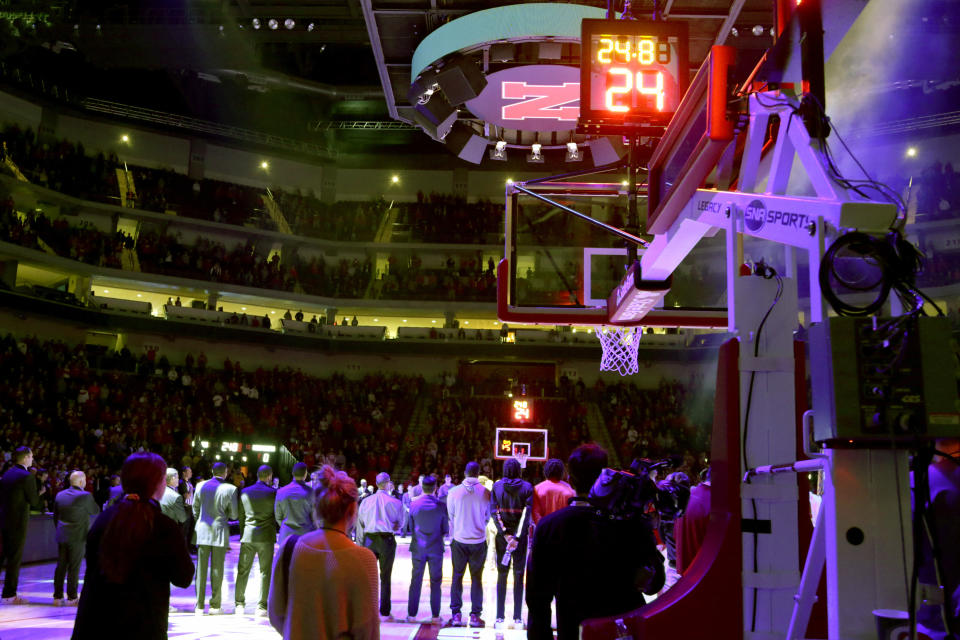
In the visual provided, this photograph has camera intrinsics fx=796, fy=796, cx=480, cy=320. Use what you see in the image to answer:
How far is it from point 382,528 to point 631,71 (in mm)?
6098

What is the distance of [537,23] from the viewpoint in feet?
25.4

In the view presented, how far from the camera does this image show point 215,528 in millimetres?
9766

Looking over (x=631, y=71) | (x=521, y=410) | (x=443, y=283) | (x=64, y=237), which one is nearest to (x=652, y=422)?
(x=521, y=410)

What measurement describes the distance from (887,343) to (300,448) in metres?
23.4

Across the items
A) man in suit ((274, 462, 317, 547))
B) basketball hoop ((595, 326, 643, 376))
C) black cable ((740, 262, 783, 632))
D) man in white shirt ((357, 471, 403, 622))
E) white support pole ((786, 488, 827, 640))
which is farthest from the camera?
basketball hoop ((595, 326, 643, 376))

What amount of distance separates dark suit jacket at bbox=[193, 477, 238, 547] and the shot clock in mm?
6357

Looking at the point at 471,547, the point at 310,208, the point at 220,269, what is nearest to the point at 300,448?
the point at 220,269

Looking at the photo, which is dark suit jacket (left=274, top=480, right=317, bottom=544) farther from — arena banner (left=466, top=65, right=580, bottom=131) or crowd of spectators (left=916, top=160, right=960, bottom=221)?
crowd of spectators (left=916, top=160, right=960, bottom=221)

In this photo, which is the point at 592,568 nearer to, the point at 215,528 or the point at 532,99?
the point at 532,99

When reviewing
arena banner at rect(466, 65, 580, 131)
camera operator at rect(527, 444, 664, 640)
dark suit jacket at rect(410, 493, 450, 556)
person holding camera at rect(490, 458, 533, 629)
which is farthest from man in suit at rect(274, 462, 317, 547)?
camera operator at rect(527, 444, 664, 640)

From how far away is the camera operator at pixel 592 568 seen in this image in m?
3.78

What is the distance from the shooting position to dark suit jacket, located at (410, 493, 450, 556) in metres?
9.52

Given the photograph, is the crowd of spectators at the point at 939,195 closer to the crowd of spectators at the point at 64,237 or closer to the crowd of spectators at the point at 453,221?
the crowd of spectators at the point at 453,221

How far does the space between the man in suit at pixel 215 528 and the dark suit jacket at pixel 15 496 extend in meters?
2.09
